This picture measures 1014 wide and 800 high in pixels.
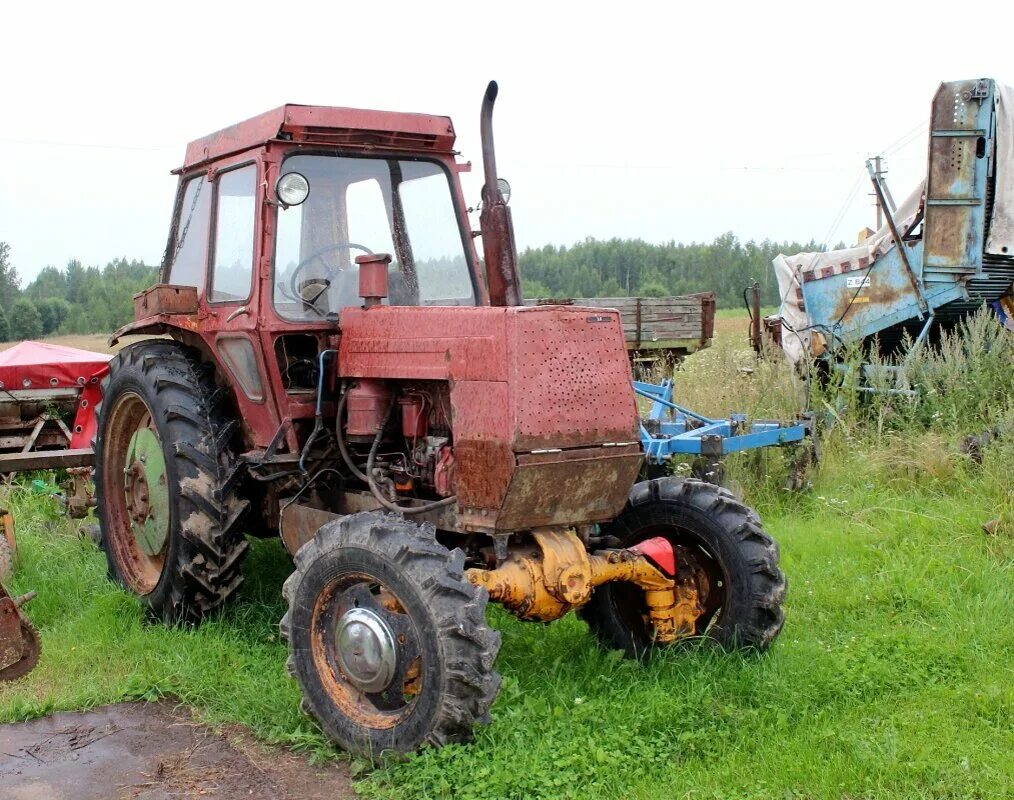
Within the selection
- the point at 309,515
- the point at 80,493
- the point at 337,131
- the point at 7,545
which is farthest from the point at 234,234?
the point at 80,493

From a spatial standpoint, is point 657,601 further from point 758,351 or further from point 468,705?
point 758,351

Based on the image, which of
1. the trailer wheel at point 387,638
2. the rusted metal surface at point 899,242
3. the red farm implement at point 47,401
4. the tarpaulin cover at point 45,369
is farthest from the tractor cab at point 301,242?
the rusted metal surface at point 899,242

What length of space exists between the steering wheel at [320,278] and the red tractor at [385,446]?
0.7 inches

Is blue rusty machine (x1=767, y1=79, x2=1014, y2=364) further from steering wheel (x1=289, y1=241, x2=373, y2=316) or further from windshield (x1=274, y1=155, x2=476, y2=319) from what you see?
steering wheel (x1=289, y1=241, x2=373, y2=316)

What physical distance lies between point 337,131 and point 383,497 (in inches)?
73.3

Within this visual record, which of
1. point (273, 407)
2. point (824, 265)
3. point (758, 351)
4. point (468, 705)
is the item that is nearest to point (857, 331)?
point (824, 265)

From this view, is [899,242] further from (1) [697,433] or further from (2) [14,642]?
(2) [14,642]

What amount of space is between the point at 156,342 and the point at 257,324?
3.85 feet

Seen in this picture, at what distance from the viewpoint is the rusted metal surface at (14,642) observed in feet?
13.8

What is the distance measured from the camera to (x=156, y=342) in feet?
19.6

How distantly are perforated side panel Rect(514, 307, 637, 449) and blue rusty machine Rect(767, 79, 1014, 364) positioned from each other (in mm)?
6064

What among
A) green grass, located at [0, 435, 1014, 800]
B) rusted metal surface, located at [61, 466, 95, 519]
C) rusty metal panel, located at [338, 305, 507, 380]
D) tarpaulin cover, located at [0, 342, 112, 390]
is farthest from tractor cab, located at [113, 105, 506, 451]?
tarpaulin cover, located at [0, 342, 112, 390]

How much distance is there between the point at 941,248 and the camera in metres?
10.2

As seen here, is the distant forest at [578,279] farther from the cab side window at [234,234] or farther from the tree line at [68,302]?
the cab side window at [234,234]
